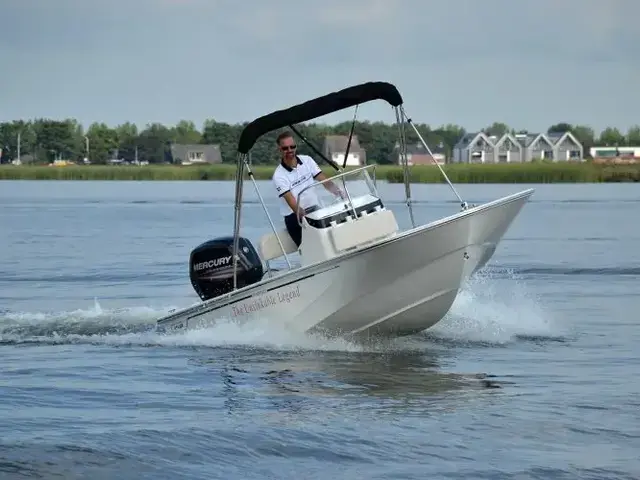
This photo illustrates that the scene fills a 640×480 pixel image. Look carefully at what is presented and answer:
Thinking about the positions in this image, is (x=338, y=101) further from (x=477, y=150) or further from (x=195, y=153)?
(x=195, y=153)

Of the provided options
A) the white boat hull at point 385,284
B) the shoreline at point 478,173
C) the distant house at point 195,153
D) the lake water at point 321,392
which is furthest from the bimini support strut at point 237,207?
the distant house at point 195,153

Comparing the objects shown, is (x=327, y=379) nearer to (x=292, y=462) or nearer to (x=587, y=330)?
(x=292, y=462)

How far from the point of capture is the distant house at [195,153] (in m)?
172

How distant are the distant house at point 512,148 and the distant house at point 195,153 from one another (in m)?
29.6

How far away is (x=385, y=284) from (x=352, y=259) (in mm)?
511

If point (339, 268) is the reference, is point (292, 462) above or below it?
below

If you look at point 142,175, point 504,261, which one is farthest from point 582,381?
point 142,175

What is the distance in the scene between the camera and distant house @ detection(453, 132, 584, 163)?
172 m

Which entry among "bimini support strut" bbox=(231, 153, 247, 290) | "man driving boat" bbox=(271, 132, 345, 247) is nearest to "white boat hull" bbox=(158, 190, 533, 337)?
"bimini support strut" bbox=(231, 153, 247, 290)

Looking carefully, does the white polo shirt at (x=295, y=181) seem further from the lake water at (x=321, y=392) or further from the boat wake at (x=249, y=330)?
the lake water at (x=321, y=392)

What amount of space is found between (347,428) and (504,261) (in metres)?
18.8

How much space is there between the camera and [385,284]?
14.8 m

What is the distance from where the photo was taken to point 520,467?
33.1 ft

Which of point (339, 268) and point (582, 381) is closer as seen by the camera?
point (582, 381)
